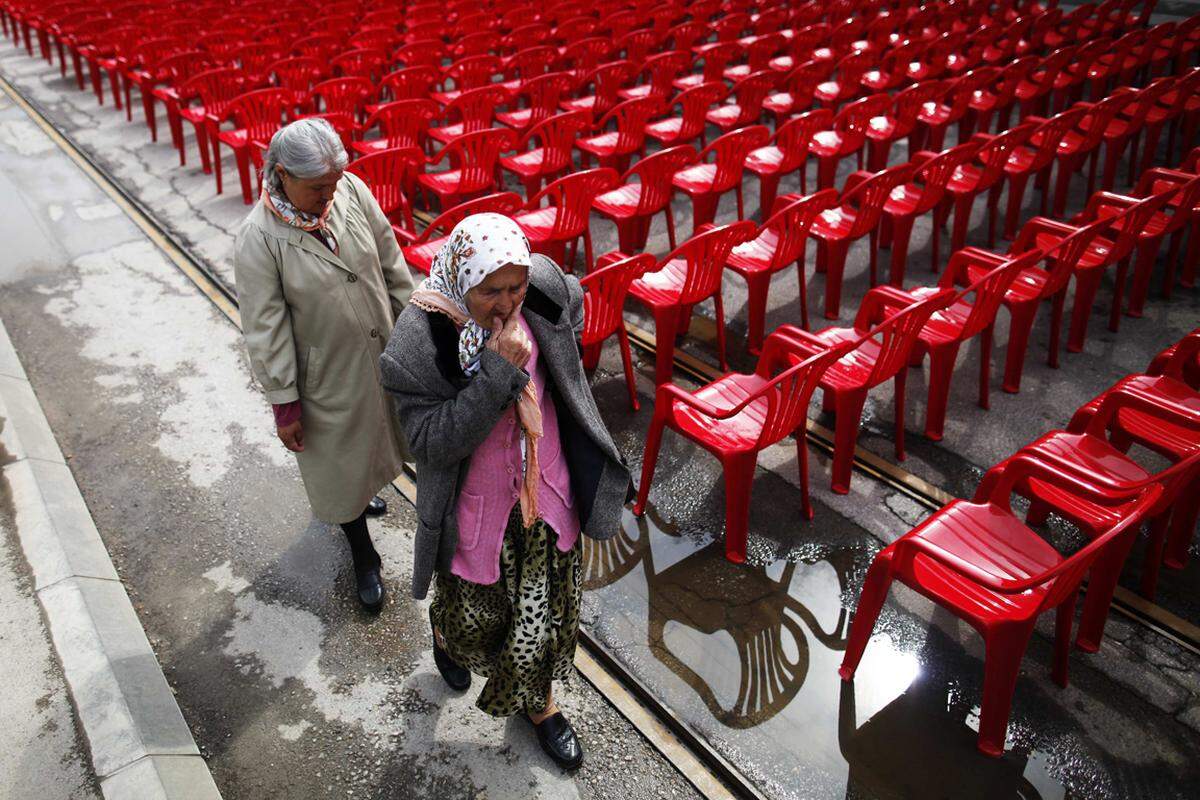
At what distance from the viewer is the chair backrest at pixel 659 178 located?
232 inches

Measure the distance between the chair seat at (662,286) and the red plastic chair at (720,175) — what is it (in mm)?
1315

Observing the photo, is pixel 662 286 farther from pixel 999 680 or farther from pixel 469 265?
pixel 469 265

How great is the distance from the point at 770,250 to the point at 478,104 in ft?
11.9

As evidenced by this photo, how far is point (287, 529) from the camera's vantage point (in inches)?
162

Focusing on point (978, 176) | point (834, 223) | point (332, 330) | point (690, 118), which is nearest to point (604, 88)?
point (690, 118)

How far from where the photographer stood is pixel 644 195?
19.8 ft

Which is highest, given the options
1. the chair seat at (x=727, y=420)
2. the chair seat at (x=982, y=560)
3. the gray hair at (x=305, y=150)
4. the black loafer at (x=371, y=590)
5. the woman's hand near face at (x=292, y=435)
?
the gray hair at (x=305, y=150)

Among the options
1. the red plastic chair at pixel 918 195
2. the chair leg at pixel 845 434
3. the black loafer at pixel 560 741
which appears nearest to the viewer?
the black loafer at pixel 560 741

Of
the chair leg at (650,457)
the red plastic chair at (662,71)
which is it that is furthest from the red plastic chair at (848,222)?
the red plastic chair at (662,71)

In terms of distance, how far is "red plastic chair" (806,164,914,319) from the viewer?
5530 mm

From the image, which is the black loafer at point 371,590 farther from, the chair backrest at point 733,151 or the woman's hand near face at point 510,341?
the chair backrest at point 733,151

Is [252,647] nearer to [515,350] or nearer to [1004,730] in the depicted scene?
[515,350]

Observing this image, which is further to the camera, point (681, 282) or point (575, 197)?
point (575, 197)

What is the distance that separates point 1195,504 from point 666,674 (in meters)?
2.59
